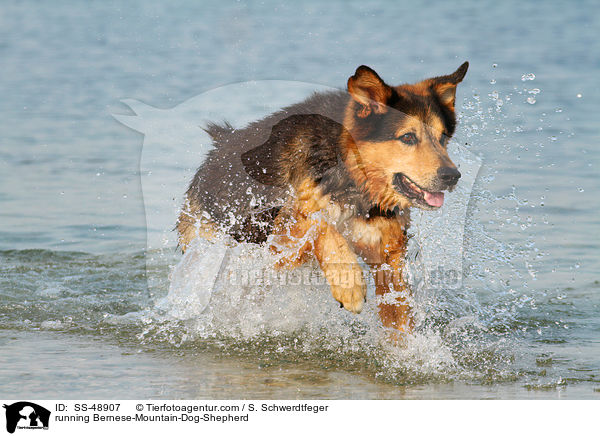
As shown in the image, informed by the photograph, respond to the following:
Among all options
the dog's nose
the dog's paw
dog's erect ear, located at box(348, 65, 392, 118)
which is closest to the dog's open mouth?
the dog's nose

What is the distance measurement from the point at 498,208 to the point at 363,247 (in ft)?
9.78

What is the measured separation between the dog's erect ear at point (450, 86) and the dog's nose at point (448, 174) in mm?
580

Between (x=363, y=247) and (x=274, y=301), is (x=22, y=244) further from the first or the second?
(x=363, y=247)

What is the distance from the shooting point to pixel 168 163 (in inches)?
234

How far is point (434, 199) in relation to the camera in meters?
4.04

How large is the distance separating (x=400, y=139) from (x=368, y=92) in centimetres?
33

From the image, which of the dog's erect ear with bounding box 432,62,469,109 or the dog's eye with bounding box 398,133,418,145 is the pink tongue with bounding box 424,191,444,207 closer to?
the dog's eye with bounding box 398,133,418,145

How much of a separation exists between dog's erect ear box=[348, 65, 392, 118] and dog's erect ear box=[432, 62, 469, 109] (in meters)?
0.42

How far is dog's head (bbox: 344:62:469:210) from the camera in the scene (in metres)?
3.93
